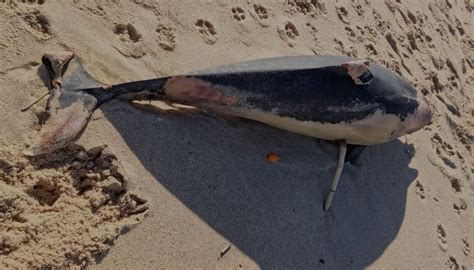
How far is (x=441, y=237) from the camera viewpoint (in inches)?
175

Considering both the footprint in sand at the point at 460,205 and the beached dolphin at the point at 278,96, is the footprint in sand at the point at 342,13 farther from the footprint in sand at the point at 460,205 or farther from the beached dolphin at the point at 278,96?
the footprint in sand at the point at 460,205

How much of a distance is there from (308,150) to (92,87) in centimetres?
169

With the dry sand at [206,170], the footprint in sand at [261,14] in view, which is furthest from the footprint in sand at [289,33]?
the footprint in sand at [261,14]

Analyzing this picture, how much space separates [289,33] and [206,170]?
1688 mm

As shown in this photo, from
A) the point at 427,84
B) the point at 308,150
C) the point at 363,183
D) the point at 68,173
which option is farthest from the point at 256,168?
the point at 427,84

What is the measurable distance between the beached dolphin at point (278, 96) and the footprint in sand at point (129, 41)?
400 millimetres

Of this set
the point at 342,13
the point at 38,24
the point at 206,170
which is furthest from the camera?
the point at 342,13

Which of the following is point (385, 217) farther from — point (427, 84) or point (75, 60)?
point (75, 60)

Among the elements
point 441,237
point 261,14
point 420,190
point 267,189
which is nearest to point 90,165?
point 267,189

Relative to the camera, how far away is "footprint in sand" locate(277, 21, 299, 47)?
14.8 ft

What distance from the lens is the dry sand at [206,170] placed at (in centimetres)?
296

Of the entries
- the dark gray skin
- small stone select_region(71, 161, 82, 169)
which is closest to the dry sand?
small stone select_region(71, 161, 82, 169)

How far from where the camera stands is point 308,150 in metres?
4.03

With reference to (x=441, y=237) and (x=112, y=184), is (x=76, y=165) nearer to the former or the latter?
(x=112, y=184)
